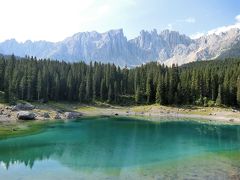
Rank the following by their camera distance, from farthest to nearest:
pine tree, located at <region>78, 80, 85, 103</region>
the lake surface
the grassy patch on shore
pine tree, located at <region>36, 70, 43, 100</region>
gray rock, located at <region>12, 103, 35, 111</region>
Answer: pine tree, located at <region>78, 80, 85, 103</region>
pine tree, located at <region>36, 70, 43, 100</region>
gray rock, located at <region>12, 103, 35, 111</region>
the grassy patch on shore
the lake surface

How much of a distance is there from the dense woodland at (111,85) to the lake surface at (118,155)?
58.4m

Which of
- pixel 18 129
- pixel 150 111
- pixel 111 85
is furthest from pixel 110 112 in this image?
pixel 18 129

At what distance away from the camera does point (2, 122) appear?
3605 inches

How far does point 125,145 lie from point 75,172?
2434 centimetres

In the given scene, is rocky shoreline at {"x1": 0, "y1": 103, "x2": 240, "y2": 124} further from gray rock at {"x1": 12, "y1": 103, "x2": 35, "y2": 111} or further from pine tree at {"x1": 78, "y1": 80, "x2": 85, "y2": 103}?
pine tree at {"x1": 78, "y1": 80, "x2": 85, "y2": 103}

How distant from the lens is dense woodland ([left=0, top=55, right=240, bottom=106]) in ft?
466

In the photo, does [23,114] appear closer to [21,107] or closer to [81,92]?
[21,107]

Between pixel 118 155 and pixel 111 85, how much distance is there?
4250 inches

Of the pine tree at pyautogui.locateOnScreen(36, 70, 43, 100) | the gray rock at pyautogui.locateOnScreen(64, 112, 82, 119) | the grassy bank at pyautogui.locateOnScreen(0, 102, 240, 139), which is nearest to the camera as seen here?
the gray rock at pyautogui.locateOnScreen(64, 112, 82, 119)

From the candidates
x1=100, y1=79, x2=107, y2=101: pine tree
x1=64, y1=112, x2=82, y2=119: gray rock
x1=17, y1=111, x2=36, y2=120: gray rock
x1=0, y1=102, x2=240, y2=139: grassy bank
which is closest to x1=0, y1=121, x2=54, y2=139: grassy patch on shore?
x1=17, y1=111, x2=36, y2=120: gray rock

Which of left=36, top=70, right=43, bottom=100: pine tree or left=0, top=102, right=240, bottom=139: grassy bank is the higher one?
left=36, top=70, right=43, bottom=100: pine tree

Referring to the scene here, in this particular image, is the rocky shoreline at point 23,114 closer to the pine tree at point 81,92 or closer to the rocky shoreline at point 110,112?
the rocky shoreline at point 110,112

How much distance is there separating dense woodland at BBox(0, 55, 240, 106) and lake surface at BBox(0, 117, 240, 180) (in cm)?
5840

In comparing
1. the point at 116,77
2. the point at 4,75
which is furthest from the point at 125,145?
the point at 116,77
